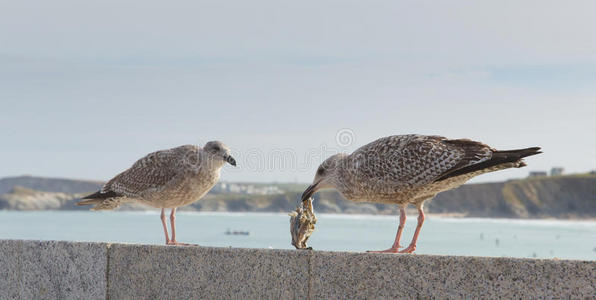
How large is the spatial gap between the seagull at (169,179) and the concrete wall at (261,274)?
3.44 feet

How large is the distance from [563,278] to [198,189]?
4780 mm

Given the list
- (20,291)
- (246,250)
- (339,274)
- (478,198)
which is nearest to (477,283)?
(339,274)

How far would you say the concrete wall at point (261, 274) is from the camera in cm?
582

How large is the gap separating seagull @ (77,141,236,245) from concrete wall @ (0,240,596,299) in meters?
1.05

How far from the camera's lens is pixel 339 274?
6.49 metres

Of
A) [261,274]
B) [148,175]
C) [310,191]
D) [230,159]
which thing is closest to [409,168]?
[310,191]

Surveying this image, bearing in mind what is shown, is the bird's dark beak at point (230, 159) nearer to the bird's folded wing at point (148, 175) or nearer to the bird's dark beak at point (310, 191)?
the bird's folded wing at point (148, 175)

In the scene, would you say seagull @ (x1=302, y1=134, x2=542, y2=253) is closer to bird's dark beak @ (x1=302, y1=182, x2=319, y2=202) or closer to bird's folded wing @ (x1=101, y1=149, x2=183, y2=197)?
bird's dark beak @ (x1=302, y1=182, x2=319, y2=202)

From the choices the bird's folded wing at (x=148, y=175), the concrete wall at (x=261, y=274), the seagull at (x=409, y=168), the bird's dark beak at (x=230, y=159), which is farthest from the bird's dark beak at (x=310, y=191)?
the bird's folded wing at (x=148, y=175)

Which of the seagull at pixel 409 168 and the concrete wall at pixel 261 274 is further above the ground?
the seagull at pixel 409 168

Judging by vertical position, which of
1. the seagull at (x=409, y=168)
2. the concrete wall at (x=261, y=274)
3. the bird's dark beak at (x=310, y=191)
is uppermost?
the seagull at (x=409, y=168)

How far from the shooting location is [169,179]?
905 centimetres

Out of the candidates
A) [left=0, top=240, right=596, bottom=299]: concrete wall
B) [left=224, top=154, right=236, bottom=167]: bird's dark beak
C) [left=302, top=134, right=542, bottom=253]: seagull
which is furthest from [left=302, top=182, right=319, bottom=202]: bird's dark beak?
[left=0, top=240, right=596, bottom=299]: concrete wall

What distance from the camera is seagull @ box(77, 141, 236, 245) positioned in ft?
28.8
